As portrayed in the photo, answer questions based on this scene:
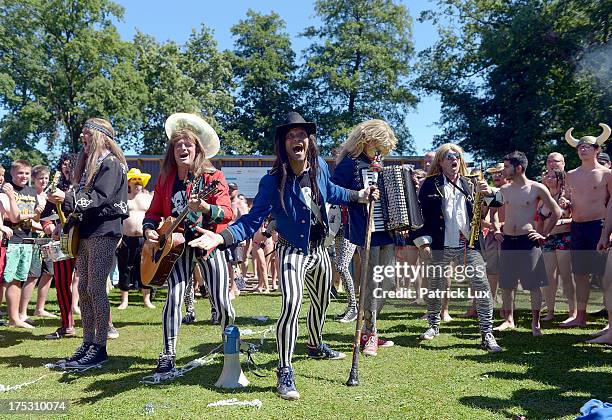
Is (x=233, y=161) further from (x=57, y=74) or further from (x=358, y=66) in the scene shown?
(x=358, y=66)

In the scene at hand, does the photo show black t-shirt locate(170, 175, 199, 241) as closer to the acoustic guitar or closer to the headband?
the acoustic guitar

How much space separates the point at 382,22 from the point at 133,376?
4546 centimetres

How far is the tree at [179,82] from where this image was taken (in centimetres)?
4056

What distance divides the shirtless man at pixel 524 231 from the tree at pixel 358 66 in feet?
124

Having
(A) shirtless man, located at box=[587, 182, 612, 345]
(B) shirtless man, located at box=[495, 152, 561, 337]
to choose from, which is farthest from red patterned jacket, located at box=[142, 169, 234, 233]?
(A) shirtless man, located at box=[587, 182, 612, 345]

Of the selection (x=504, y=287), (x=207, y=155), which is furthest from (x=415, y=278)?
(x=207, y=155)

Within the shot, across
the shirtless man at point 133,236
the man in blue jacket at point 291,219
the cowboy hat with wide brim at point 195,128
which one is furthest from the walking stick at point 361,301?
the shirtless man at point 133,236

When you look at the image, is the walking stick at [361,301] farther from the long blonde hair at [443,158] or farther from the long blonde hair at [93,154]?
the long blonde hair at [93,154]

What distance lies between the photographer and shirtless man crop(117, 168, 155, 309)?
8812 millimetres

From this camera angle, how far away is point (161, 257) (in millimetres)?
4711

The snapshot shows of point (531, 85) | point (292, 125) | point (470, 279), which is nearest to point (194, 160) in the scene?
point (292, 125)

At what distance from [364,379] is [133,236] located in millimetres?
5307

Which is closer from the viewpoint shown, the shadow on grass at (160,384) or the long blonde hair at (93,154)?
the shadow on grass at (160,384)

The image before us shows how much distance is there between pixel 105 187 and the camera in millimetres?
5430
